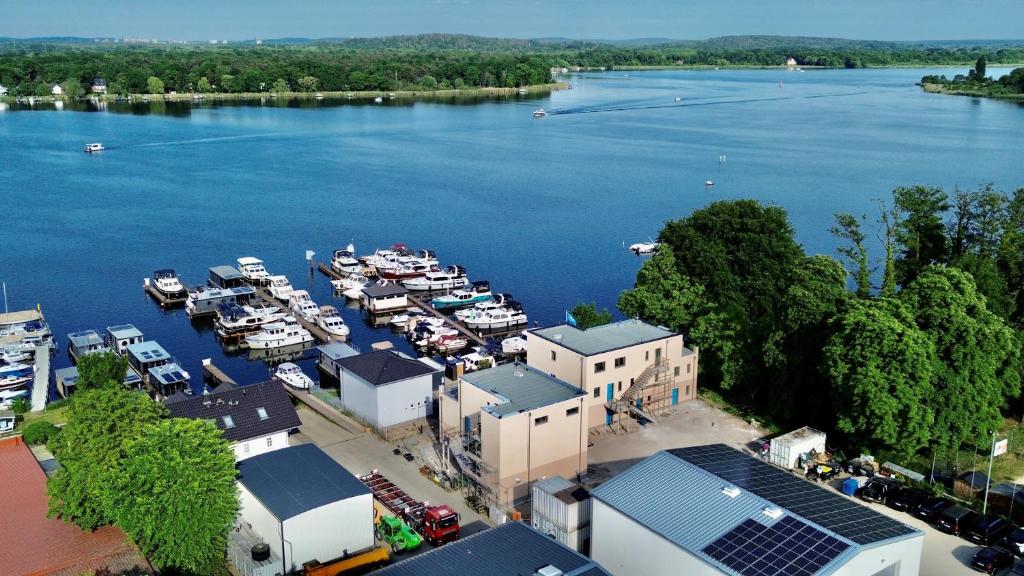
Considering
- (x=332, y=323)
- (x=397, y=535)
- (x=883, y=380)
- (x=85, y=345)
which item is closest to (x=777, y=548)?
(x=397, y=535)

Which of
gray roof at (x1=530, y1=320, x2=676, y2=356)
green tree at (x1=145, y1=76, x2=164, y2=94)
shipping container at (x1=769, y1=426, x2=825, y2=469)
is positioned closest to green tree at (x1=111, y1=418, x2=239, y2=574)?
gray roof at (x1=530, y1=320, x2=676, y2=356)

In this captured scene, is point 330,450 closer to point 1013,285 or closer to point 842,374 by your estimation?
point 842,374

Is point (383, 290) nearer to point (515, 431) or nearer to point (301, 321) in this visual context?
point (301, 321)

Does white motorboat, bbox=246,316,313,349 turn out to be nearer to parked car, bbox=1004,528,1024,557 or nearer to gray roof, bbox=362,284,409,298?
gray roof, bbox=362,284,409,298

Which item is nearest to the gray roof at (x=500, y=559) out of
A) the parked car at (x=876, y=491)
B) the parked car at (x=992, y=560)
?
the parked car at (x=992, y=560)

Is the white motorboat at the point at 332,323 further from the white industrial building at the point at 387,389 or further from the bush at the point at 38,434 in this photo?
the bush at the point at 38,434

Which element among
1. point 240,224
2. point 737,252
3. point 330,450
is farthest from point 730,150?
point 330,450
